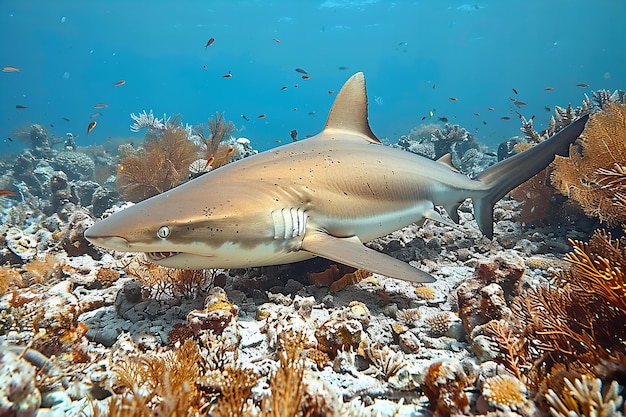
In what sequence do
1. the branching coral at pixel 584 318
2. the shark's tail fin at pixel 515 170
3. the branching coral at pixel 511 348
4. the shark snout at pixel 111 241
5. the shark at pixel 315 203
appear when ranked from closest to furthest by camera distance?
the branching coral at pixel 584 318
the branching coral at pixel 511 348
the shark snout at pixel 111 241
the shark at pixel 315 203
the shark's tail fin at pixel 515 170

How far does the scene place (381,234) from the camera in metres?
4.11

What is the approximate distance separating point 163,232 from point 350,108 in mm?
3496

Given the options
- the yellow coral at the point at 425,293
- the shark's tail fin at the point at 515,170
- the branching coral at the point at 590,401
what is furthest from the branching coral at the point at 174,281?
the shark's tail fin at the point at 515,170

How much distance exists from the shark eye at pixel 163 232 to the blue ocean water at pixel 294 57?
72374 mm

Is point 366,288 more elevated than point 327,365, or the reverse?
point 366,288

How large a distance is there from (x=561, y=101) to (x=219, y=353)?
620 feet

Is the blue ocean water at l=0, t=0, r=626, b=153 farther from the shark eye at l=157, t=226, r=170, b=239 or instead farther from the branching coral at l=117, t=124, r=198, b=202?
the shark eye at l=157, t=226, r=170, b=239

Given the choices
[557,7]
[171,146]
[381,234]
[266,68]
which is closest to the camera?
[381,234]

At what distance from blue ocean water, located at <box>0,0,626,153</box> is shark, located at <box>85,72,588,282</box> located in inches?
2719

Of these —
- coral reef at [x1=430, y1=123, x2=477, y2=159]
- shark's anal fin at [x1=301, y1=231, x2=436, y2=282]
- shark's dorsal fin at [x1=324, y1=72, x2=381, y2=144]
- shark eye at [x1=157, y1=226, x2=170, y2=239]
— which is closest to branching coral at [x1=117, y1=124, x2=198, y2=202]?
shark's dorsal fin at [x1=324, y1=72, x2=381, y2=144]

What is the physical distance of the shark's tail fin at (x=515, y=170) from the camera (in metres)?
4.80

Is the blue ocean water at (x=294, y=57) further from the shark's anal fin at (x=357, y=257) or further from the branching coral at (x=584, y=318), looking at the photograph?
the branching coral at (x=584, y=318)

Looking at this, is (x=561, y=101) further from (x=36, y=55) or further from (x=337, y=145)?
(x=36, y=55)

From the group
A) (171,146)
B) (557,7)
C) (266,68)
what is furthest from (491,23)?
(171,146)
